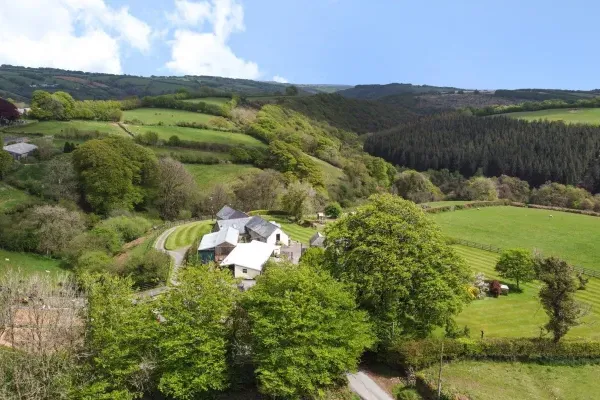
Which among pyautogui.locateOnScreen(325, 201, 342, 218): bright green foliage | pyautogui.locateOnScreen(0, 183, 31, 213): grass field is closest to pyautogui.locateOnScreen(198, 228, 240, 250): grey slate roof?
pyautogui.locateOnScreen(325, 201, 342, 218): bright green foliage

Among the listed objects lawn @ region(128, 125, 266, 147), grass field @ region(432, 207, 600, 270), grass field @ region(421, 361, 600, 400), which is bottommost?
grass field @ region(432, 207, 600, 270)

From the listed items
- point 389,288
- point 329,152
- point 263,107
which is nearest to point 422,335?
point 389,288

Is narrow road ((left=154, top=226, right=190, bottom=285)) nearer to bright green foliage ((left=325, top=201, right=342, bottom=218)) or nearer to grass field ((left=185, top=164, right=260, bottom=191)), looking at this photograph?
grass field ((left=185, top=164, right=260, bottom=191))

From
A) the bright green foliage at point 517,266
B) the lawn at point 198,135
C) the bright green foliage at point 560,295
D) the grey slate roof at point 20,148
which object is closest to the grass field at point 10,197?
the grey slate roof at point 20,148

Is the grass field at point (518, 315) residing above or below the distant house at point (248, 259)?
below

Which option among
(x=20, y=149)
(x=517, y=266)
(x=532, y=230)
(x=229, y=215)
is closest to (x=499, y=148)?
(x=532, y=230)

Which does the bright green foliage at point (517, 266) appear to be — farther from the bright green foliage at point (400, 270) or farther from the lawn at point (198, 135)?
the lawn at point (198, 135)

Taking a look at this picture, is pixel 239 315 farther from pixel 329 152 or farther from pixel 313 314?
pixel 329 152

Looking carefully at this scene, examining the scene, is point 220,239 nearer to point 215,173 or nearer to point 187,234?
point 187,234
